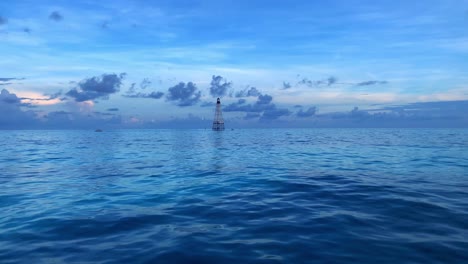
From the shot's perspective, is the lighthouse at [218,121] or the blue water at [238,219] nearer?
the blue water at [238,219]

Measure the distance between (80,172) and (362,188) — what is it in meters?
21.2

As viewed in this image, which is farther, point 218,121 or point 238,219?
point 218,121

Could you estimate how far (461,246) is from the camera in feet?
26.7

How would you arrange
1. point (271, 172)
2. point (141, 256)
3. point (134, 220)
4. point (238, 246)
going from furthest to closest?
point (271, 172) → point (134, 220) → point (238, 246) → point (141, 256)

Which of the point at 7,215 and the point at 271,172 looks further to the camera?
the point at 271,172

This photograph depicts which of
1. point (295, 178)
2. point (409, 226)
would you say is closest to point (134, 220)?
point (409, 226)

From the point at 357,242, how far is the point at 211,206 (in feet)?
21.0

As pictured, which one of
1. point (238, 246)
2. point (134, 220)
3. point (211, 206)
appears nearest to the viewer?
point (238, 246)

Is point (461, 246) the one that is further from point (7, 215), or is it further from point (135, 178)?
point (135, 178)

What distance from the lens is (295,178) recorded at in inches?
773

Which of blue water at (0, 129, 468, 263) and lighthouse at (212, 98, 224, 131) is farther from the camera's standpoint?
lighthouse at (212, 98, 224, 131)

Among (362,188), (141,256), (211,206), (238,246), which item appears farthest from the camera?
(362,188)

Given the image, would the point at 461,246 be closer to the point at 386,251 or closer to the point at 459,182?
the point at 386,251

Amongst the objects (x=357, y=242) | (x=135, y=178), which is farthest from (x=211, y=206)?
(x=135, y=178)
